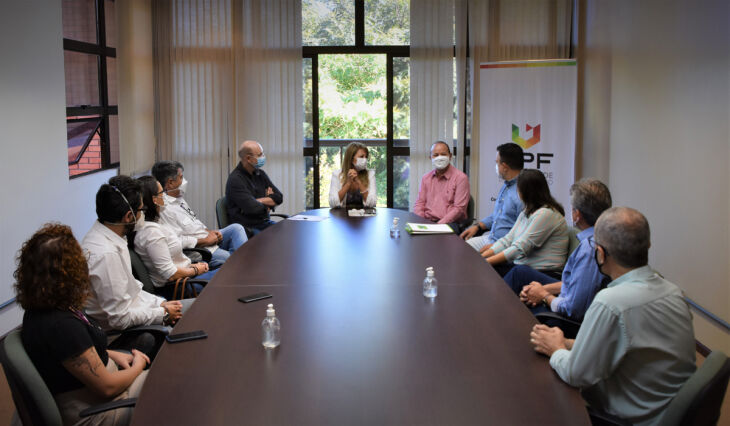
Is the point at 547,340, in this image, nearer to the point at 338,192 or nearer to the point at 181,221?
the point at 181,221

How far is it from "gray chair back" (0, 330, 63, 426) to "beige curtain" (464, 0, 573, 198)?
609 centimetres

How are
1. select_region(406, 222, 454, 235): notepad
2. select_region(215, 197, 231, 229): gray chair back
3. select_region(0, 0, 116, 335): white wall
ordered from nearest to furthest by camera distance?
select_region(0, 0, 116, 335): white wall, select_region(406, 222, 454, 235): notepad, select_region(215, 197, 231, 229): gray chair back

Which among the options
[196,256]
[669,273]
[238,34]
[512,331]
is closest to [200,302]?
[512,331]

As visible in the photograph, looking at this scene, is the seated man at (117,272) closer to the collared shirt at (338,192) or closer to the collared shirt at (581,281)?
the collared shirt at (581,281)

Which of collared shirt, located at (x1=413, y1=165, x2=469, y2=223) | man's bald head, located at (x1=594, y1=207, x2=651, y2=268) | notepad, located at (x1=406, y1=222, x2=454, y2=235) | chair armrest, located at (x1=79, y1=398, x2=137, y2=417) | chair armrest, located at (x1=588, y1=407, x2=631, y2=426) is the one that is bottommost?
chair armrest, located at (x1=588, y1=407, x2=631, y2=426)

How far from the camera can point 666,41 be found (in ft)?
16.8

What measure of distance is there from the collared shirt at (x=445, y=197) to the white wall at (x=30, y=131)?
310cm

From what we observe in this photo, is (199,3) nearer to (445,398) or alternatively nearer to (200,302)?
(200,302)

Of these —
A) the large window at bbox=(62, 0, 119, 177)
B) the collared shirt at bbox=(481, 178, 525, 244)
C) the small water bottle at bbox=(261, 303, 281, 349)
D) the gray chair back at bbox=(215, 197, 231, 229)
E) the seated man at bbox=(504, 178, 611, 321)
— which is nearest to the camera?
the small water bottle at bbox=(261, 303, 281, 349)

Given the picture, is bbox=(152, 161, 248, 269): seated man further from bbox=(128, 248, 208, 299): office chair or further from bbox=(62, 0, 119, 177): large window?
bbox=(62, 0, 119, 177): large window

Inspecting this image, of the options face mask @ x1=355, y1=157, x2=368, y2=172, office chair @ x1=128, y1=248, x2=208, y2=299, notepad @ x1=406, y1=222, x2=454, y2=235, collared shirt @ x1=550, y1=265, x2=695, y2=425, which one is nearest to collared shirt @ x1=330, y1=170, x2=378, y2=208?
face mask @ x1=355, y1=157, x2=368, y2=172

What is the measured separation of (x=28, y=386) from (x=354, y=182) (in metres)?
4.10

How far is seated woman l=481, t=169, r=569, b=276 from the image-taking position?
4.11 meters

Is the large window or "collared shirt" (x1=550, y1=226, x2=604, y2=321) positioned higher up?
the large window
